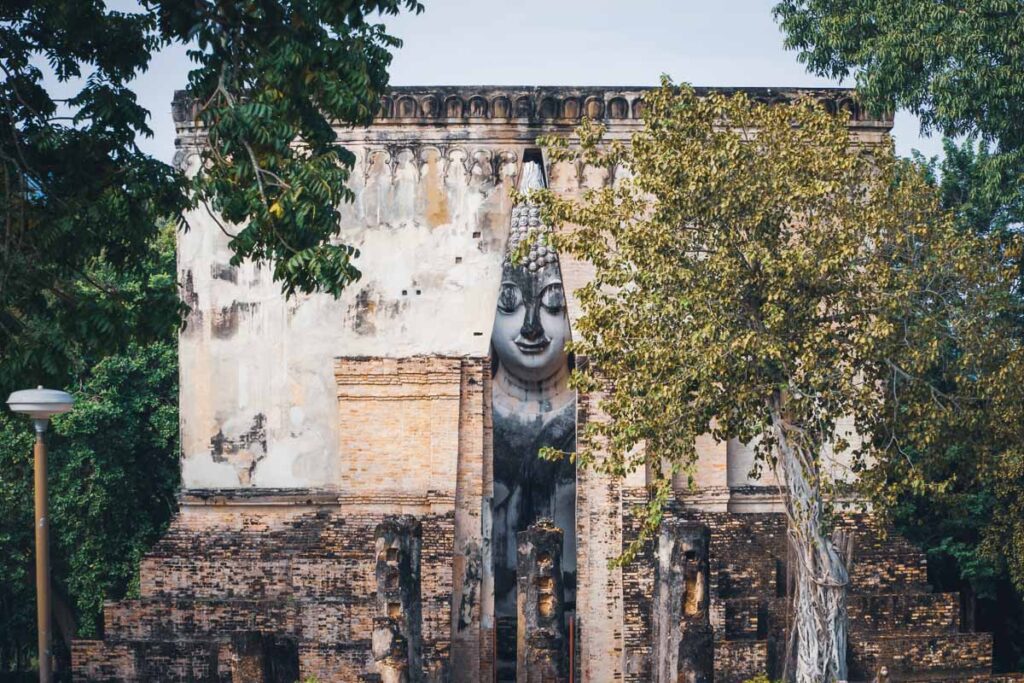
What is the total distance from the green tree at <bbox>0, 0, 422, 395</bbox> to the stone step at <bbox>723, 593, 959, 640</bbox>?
24.6ft

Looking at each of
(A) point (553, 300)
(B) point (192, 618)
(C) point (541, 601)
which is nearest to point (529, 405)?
(A) point (553, 300)

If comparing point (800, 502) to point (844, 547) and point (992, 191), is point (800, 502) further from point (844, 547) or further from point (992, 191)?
point (992, 191)

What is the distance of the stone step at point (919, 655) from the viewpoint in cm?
1666

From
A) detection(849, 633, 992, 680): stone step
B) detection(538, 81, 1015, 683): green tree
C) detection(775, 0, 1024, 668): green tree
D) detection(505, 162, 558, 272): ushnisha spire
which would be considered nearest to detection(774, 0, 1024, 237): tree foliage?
detection(775, 0, 1024, 668): green tree

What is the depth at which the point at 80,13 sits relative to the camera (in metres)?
11.3

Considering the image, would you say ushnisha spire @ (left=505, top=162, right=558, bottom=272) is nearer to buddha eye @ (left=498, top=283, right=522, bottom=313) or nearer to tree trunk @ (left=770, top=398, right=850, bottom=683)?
buddha eye @ (left=498, top=283, right=522, bottom=313)

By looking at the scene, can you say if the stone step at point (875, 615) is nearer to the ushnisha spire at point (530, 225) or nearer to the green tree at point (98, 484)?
the ushnisha spire at point (530, 225)

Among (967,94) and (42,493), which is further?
(967,94)

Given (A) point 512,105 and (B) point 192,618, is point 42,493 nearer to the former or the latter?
(B) point 192,618

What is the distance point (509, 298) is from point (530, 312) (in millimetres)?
293

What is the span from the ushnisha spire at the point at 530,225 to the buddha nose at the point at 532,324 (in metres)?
0.45

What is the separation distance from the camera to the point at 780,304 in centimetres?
1442

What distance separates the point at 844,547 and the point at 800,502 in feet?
7.29

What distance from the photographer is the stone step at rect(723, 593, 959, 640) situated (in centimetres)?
1678
